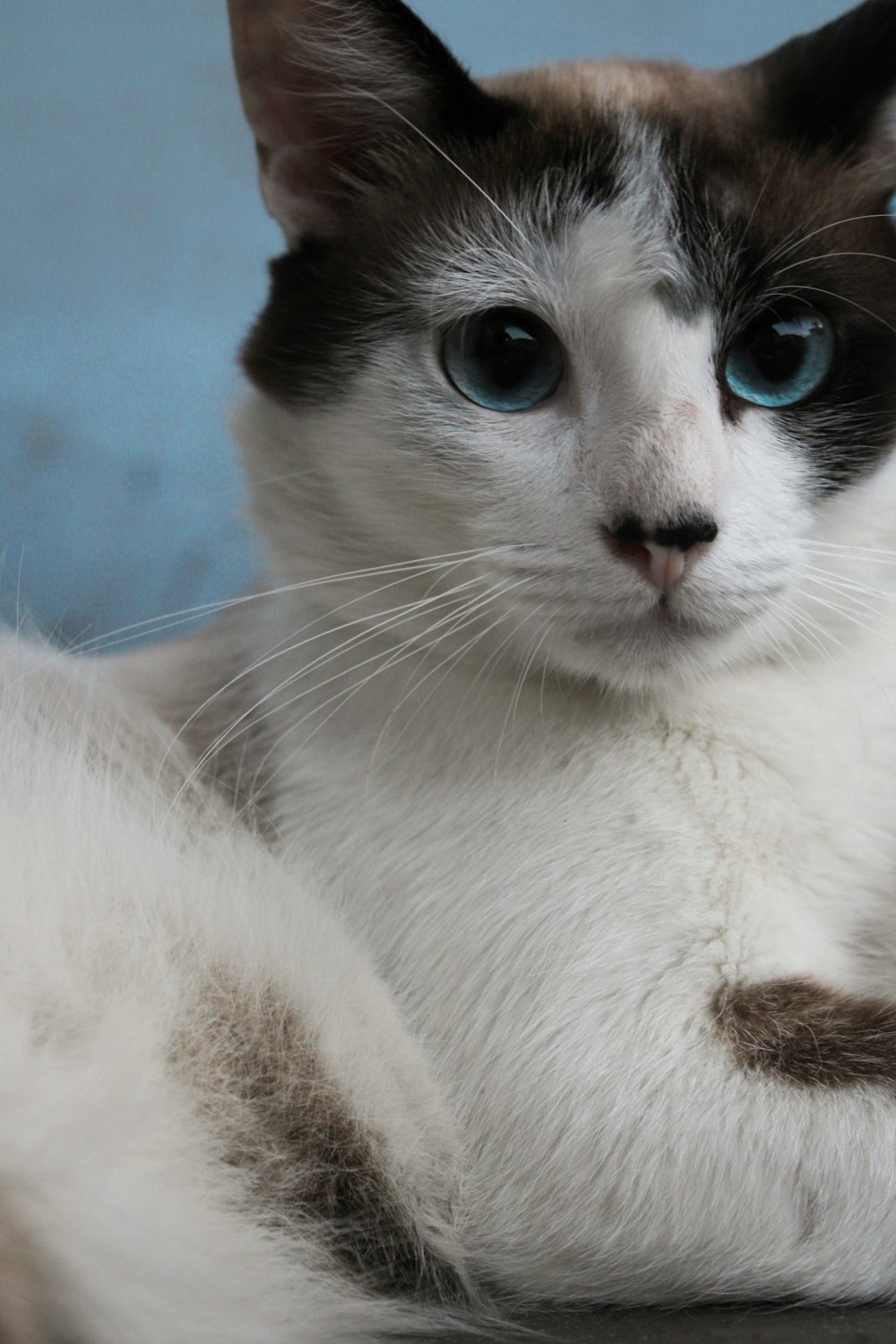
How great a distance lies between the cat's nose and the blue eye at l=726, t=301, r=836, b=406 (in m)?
0.15

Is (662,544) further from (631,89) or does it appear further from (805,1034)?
(631,89)

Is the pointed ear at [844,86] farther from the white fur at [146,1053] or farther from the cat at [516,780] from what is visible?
the white fur at [146,1053]

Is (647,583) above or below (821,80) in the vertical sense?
below

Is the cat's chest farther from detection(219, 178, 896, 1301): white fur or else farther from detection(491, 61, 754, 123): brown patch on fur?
detection(491, 61, 754, 123): brown patch on fur

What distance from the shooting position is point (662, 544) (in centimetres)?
85

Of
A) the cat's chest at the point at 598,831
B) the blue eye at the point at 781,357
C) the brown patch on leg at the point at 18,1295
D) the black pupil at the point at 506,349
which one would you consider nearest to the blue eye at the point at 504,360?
the black pupil at the point at 506,349

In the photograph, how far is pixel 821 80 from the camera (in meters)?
1.04

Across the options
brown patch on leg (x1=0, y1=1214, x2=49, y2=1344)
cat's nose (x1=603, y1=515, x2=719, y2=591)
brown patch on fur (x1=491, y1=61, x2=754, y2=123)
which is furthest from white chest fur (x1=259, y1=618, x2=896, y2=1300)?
brown patch on fur (x1=491, y1=61, x2=754, y2=123)

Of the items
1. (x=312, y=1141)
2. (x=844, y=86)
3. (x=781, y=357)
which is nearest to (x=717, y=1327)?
(x=312, y=1141)

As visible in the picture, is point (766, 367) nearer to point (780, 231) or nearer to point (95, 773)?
point (780, 231)

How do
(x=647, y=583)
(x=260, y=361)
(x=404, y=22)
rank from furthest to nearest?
(x=260, y=361) → (x=404, y=22) → (x=647, y=583)

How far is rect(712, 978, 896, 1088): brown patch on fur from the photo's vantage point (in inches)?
35.3

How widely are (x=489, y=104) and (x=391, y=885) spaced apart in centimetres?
60

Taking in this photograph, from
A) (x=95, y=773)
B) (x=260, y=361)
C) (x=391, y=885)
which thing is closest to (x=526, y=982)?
(x=391, y=885)
